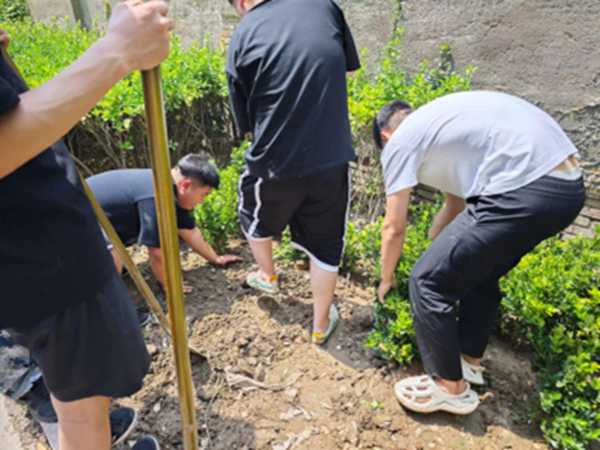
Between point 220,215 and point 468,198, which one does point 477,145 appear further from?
point 220,215

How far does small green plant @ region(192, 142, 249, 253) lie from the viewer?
360 centimetres

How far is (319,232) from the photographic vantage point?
258cm

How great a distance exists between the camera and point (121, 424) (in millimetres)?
2047

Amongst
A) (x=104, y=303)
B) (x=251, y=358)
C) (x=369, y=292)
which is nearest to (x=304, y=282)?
(x=369, y=292)

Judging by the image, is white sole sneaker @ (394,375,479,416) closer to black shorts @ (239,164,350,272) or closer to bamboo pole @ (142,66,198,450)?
black shorts @ (239,164,350,272)

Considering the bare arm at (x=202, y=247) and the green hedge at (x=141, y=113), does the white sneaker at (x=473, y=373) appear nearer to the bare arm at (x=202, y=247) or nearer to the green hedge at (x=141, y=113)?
the bare arm at (x=202, y=247)

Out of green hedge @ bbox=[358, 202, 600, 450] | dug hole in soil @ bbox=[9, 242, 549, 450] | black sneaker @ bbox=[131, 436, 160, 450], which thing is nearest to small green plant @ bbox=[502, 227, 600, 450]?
green hedge @ bbox=[358, 202, 600, 450]

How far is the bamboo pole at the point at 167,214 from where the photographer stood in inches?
44.3

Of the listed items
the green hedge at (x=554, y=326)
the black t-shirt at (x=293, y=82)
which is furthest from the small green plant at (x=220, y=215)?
the green hedge at (x=554, y=326)

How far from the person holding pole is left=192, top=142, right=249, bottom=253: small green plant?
2122mm

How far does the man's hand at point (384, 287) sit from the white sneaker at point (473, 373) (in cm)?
57

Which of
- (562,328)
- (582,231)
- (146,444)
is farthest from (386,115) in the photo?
(582,231)

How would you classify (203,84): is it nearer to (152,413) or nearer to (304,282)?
(304,282)

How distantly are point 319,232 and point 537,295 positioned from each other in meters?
1.31
